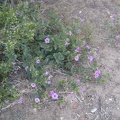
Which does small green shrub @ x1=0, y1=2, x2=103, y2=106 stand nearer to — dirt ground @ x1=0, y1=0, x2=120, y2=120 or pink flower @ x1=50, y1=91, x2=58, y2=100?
pink flower @ x1=50, y1=91, x2=58, y2=100

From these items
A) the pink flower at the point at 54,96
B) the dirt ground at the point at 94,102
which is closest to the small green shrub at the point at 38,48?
the pink flower at the point at 54,96

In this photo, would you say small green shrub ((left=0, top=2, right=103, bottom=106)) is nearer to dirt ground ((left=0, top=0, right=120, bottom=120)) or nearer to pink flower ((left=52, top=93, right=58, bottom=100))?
pink flower ((left=52, top=93, right=58, bottom=100))

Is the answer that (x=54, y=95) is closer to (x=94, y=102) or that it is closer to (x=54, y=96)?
(x=54, y=96)

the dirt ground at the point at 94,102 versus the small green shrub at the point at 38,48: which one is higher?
the small green shrub at the point at 38,48

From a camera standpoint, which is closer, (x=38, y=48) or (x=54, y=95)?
(x=54, y=95)

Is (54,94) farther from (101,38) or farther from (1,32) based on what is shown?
(101,38)

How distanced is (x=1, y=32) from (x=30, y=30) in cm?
29

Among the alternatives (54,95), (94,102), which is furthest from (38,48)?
(94,102)

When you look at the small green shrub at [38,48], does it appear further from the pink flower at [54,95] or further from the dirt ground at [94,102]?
the dirt ground at [94,102]

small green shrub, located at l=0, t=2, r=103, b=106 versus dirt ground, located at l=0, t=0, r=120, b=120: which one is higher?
small green shrub, located at l=0, t=2, r=103, b=106

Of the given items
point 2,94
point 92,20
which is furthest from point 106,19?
point 2,94

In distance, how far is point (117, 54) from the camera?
3703 millimetres

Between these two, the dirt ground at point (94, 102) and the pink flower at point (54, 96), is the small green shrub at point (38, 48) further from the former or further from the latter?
the dirt ground at point (94, 102)

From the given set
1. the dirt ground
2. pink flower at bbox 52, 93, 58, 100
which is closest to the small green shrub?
pink flower at bbox 52, 93, 58, 100
